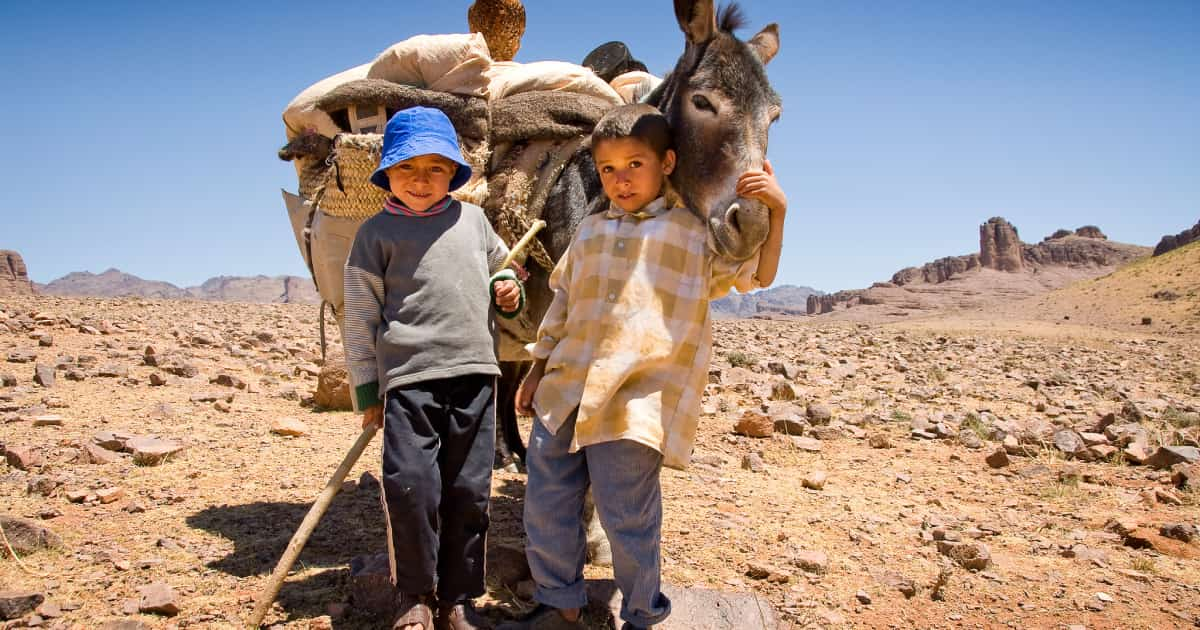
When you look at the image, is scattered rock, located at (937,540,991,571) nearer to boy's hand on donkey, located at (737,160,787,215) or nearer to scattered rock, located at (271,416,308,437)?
boy's hand on donkey, located at (737,160,787,215)

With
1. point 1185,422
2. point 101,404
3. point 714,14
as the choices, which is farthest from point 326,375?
point 1185,422

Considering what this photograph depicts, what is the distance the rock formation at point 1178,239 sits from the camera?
60431 millimetres

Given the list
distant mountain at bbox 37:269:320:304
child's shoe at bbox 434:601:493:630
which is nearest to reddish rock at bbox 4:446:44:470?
child's shoe at bbox 434:601:493:630

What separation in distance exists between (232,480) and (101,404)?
231 centimetres

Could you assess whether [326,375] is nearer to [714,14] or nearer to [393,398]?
[393,398]

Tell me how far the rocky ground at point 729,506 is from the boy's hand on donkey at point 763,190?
5.59 ft

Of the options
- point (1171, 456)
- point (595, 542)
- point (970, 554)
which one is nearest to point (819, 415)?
point (1171, 456)

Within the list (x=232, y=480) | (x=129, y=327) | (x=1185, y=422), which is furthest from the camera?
(x=129, y=327)

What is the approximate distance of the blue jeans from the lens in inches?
98.2

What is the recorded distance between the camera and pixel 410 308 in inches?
106

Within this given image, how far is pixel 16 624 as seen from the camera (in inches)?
102

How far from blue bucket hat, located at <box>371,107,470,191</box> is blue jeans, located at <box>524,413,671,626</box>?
1069 millimetres

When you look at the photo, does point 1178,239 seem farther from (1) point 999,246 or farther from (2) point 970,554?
(2) point 970,554

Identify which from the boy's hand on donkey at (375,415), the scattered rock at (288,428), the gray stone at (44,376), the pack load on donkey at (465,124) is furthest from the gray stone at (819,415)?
the gray stone at (44,376)
